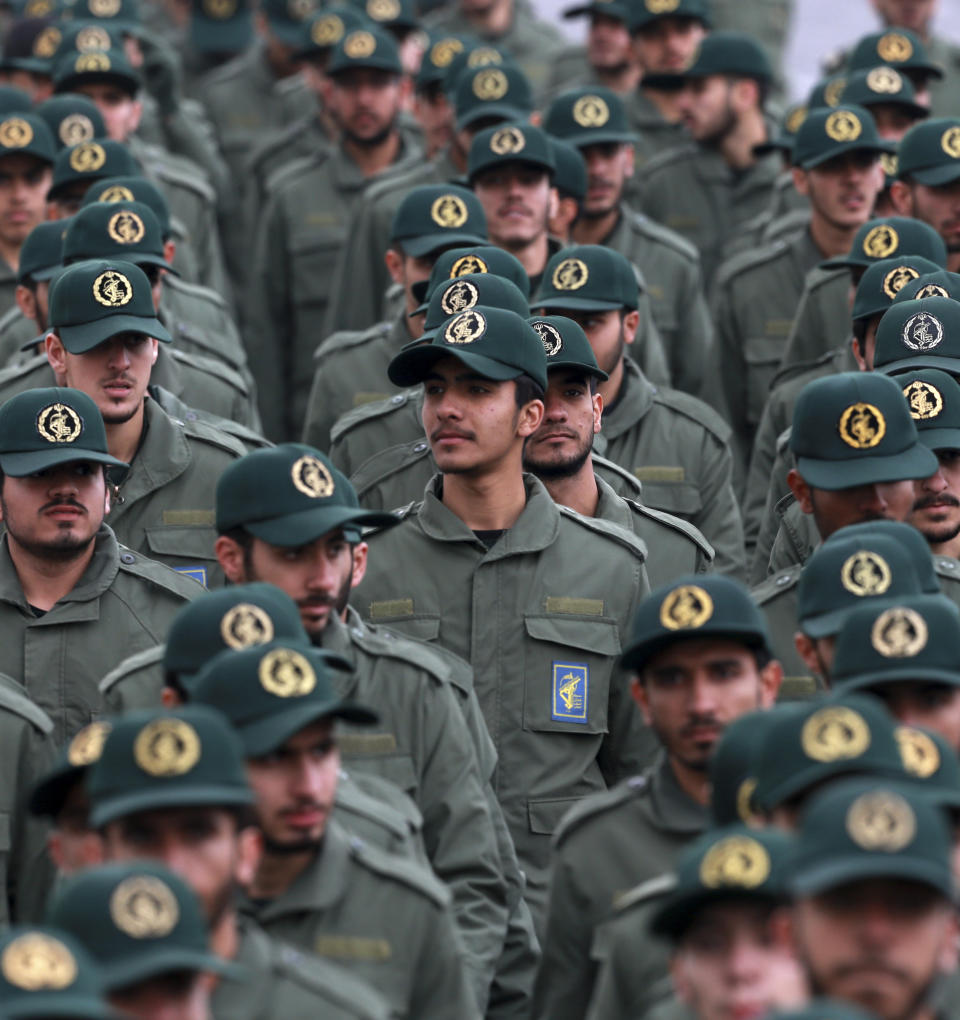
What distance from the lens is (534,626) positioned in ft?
28.8

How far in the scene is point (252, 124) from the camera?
59.9 feet

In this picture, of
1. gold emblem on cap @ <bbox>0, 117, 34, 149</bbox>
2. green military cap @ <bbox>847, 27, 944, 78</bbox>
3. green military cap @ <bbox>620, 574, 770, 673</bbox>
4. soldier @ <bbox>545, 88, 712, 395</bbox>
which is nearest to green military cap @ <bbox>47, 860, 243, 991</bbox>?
green military cap @ <bbox>620, 574, 770, 673</bbox>

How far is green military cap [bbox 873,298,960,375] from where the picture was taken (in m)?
10.1

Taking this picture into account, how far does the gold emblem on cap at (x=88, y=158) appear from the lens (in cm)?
1247

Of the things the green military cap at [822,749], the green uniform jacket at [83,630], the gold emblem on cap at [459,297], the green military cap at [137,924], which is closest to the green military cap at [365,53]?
the gold emblem on cap at [459,297]

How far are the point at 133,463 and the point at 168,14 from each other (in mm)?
12453

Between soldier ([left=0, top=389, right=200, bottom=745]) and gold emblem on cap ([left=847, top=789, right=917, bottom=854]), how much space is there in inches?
143

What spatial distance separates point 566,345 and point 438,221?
199cm

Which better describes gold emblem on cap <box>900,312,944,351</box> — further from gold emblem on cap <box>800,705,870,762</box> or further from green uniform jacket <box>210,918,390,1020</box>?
green uniform jacket <box>210,918,390,1020</box>

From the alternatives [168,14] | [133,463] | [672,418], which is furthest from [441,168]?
[168,14]

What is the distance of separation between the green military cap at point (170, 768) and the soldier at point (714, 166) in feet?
29.7

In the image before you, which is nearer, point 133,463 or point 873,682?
point 873,682

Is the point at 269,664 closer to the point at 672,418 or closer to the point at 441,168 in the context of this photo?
the point at 672,418

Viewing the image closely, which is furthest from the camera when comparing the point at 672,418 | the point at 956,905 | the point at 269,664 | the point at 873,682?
the point at 672,418
